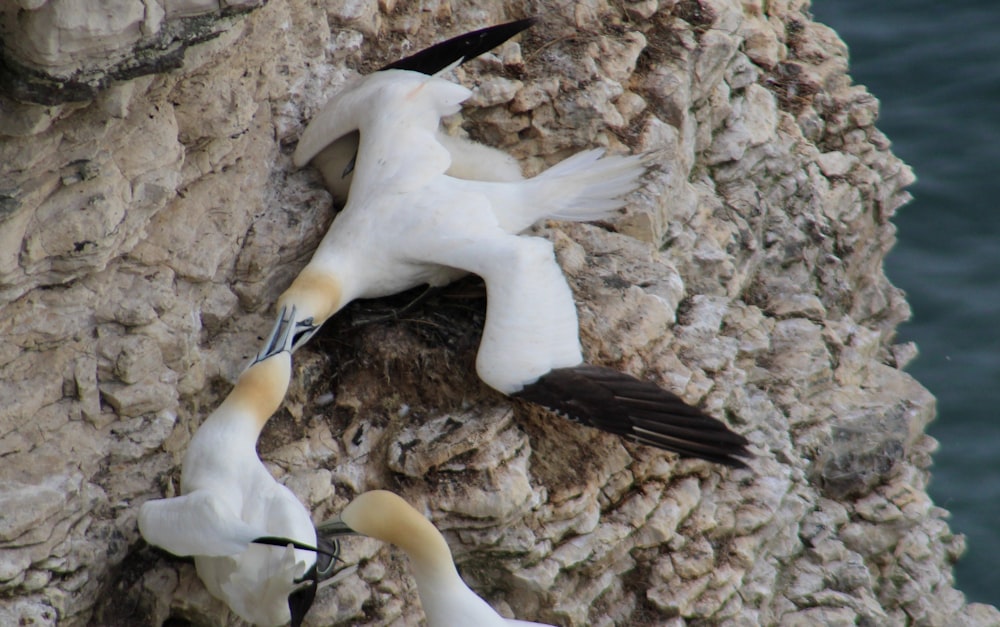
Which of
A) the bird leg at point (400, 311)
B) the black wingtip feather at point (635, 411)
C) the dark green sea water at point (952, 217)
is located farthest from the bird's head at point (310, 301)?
the dark green sea water at point (952, 217)

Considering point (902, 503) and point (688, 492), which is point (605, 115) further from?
point (902, 503)

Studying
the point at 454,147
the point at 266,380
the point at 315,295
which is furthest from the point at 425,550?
the point at 454,147

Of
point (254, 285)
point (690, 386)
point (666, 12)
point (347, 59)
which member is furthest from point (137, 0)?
point (666, 12)

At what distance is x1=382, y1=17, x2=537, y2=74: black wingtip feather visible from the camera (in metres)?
5.32

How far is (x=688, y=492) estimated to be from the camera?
4.82m

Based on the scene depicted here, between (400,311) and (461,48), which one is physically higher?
(461,48)

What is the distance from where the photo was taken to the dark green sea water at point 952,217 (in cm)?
716

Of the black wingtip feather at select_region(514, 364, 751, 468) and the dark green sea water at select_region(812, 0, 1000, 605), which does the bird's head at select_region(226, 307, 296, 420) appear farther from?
the dark green sea water at select_region(812, 0, 1000, 605)

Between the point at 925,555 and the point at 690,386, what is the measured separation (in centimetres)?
148

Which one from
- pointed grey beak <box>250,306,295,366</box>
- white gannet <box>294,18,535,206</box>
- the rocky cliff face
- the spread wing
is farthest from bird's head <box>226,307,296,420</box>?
white gannet <box>294,18,535,206</box>

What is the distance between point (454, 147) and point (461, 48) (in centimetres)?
41

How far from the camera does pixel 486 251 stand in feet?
15.5

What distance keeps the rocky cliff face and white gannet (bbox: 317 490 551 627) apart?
316mm

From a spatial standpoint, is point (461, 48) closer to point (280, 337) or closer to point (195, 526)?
point (280, 337)
